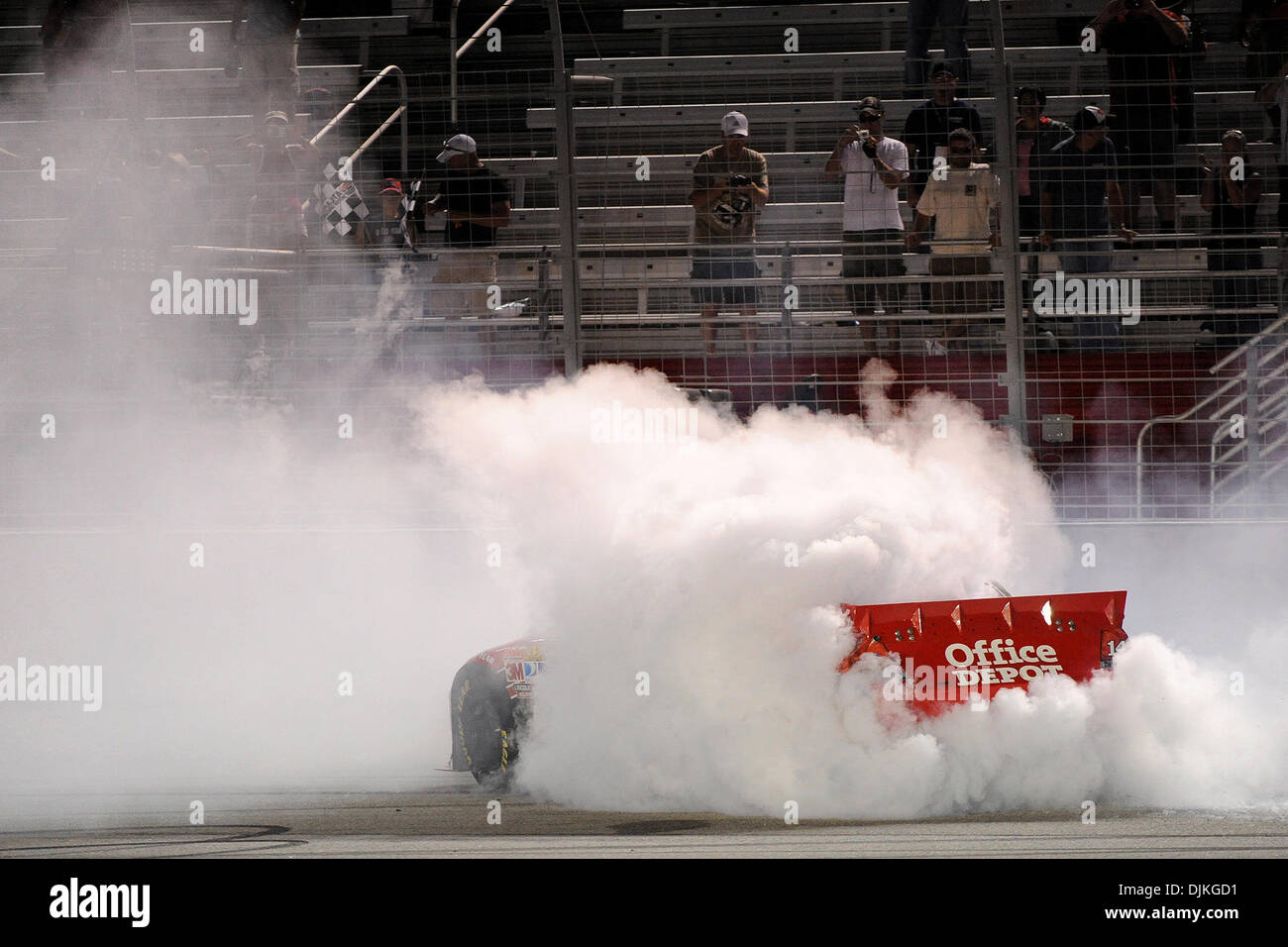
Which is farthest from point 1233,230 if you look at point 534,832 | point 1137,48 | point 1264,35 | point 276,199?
point 534,832

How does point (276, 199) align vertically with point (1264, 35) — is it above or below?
below

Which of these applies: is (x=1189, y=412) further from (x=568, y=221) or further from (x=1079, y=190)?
(x=568, y=221)

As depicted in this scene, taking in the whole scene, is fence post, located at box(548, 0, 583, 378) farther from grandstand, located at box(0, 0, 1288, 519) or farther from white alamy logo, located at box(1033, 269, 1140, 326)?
white alamy logo, located at box(1033, 269, 1140, 326)

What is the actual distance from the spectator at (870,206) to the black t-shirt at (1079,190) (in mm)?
924

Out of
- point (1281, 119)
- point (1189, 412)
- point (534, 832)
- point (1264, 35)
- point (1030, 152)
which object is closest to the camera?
point (534, 832)

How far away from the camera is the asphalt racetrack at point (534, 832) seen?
16.7 feet

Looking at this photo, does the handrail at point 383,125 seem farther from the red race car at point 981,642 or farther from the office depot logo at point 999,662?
the office depot logo at point 999,662

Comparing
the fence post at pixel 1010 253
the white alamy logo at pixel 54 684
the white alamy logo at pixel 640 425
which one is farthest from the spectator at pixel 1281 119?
the white alamy logo at pixel 54 684

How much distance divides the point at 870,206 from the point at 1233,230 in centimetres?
245

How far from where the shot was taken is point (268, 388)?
8.77 metres

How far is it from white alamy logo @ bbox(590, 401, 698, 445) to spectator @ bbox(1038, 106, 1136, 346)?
2.60 m

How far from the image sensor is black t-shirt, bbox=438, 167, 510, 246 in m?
8.88
